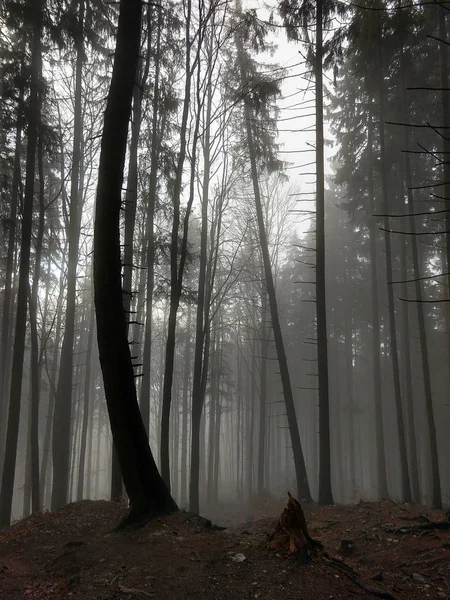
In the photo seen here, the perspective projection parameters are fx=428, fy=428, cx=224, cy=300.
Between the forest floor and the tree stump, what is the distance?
0.26 ft

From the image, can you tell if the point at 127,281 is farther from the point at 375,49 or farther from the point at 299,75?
the point at 375,49

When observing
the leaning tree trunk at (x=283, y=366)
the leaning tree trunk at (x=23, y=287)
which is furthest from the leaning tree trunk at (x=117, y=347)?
the leaning tree trunk at (x=283, y=366)

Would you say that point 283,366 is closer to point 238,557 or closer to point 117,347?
point 117,347

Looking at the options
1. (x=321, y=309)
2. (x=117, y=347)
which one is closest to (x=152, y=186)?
(x=321, y=309)

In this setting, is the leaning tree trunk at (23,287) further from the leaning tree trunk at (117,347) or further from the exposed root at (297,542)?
the exposed root at (297,542)

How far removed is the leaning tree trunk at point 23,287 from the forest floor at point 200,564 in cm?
239

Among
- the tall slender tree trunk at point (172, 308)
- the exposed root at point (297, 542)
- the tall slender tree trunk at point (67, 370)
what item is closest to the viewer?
the exposed root at point (297, 542)

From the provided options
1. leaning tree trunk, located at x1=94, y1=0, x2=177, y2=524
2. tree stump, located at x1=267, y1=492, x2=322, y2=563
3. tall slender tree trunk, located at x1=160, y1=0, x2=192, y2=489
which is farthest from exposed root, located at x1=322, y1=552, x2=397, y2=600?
tall slender tree trunk, located at x1=160, y1=0, x2=192, y2=489

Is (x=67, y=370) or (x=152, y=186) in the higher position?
(x=152, y=186)

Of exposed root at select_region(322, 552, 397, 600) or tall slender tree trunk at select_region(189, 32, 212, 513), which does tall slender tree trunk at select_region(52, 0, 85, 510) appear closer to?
tall slender tree trunk at select_region(189, 32, 212, 513)

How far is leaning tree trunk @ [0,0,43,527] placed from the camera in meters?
8.66

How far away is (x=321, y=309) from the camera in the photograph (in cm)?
1045

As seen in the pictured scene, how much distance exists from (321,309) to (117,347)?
629 centimetres

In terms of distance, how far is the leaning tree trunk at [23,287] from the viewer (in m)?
8.66
